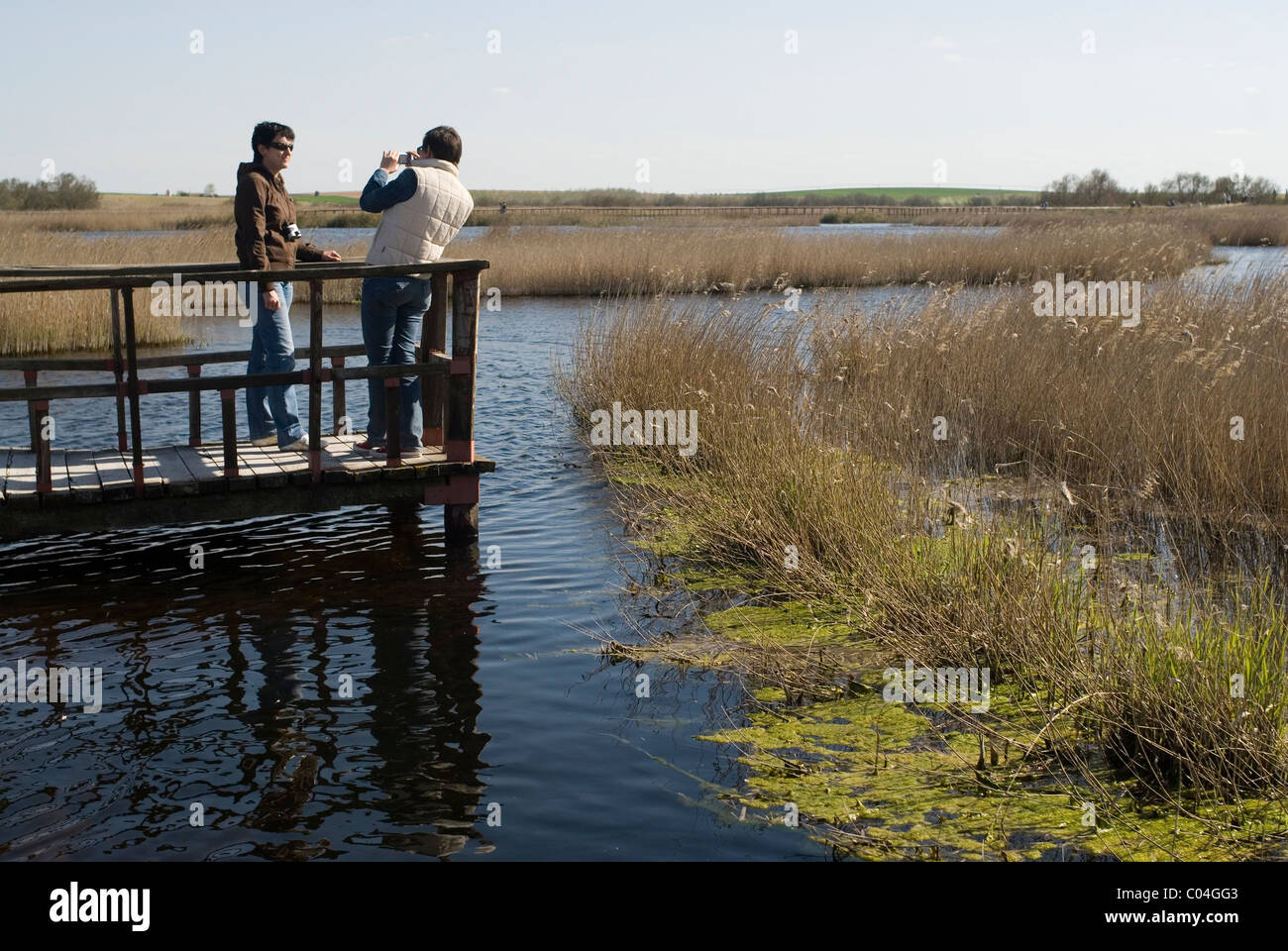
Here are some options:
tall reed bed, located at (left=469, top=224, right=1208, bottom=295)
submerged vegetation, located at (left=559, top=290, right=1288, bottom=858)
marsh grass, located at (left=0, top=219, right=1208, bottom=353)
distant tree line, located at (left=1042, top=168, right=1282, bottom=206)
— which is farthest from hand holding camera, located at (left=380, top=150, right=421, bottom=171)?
distant tree line, located at (left=1042, top=168, right=1282, bottom=206)

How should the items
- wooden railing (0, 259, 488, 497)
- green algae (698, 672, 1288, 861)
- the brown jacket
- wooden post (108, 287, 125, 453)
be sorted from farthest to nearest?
the brown jacket → wooden post (108, 287, 125, 453) → wooden railing (0, 259, 488, 497) → green algae (698, 672, 1288, 861)

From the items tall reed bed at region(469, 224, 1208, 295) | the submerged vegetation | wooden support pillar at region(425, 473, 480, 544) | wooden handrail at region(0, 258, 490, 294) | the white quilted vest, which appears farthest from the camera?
tall reed bed at region(469, 224, 1208, 295)

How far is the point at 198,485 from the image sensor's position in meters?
7.20

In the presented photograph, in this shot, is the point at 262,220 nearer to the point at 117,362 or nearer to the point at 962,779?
the point at 117,362

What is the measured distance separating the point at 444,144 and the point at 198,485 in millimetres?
2500

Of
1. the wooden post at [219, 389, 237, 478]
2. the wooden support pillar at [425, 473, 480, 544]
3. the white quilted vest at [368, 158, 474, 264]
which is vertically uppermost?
the white quilted vest at [368, 158, 474, 264]

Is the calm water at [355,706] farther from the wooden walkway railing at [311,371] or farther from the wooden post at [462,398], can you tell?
the wooden walkway railing at [311,371]

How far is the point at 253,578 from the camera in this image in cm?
759

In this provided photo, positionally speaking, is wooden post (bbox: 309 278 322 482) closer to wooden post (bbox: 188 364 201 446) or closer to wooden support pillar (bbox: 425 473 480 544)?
wooden support pillar (bbox: 425 473 480 544)

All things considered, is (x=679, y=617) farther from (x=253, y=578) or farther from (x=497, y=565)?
(x=253, y=578)

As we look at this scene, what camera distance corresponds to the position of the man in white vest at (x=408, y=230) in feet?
23.8

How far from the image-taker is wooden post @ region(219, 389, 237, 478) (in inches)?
283

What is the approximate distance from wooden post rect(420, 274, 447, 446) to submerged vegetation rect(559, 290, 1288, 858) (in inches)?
63.2
